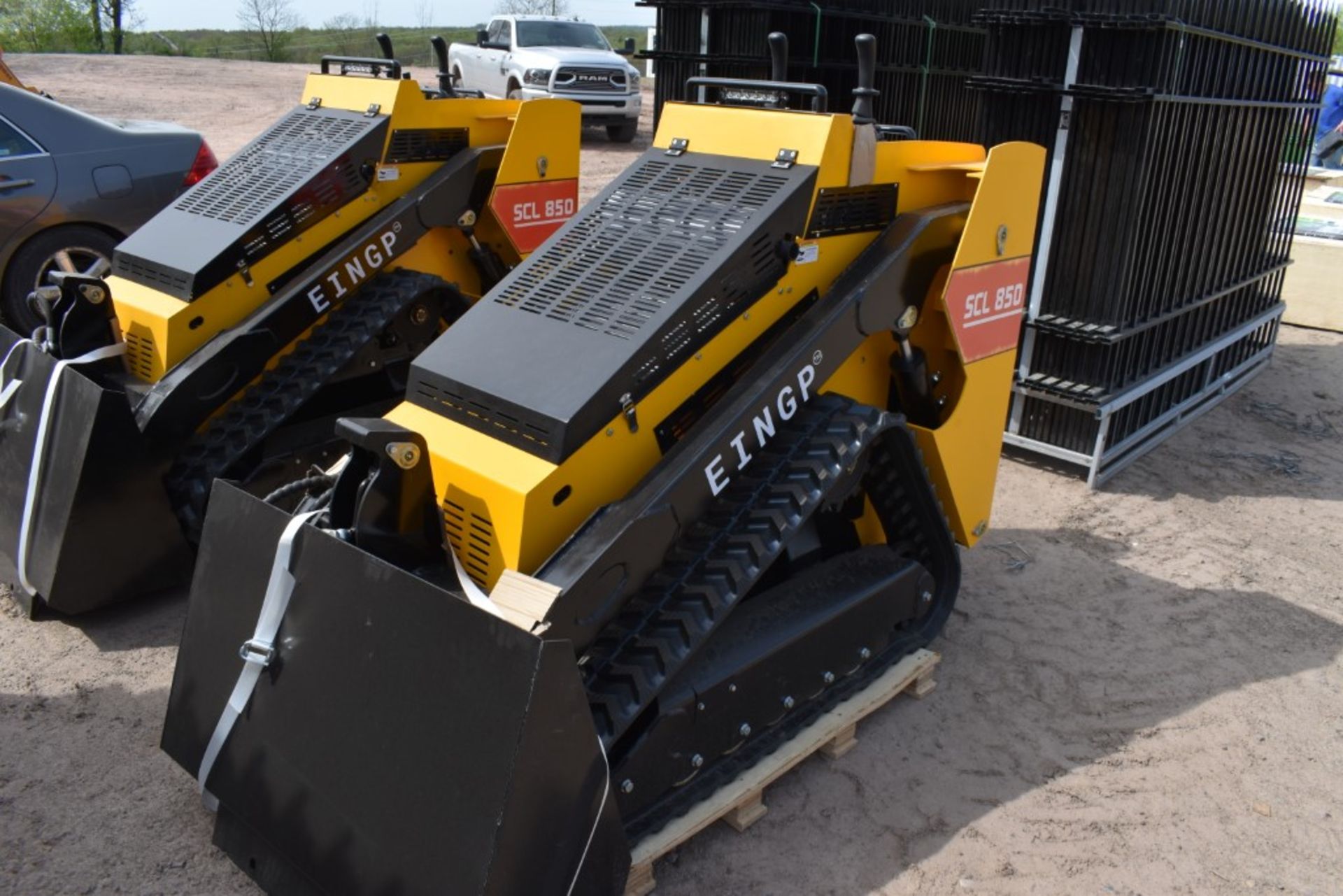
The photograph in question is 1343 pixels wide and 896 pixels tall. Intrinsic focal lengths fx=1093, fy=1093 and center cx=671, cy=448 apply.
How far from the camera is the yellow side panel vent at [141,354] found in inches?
176

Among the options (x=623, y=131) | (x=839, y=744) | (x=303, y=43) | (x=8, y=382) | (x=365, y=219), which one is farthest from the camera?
(x=303, y=43)

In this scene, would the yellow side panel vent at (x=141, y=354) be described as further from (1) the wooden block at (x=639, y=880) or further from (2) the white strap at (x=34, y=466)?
(1) the wooden block at (x=639, y=880)

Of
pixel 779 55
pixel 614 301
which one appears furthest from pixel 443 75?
pixel 614 301

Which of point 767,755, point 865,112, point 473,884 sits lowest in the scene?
point 767,755

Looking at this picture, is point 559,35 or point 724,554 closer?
point 724,554

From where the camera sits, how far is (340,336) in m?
4.54

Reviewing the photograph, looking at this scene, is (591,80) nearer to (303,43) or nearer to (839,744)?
(839,744)

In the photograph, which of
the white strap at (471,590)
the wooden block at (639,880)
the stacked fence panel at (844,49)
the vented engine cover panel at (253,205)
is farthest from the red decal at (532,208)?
the wooden block at (639,880)

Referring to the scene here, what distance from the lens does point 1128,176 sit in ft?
16.9

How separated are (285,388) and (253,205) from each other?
0.93m

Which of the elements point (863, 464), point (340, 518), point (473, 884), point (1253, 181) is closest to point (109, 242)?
point (340, 518)

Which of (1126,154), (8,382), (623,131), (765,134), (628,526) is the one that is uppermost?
(765,134)

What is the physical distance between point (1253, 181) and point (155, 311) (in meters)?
5.86

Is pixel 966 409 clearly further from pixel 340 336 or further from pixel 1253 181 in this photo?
pixel 1253 181
